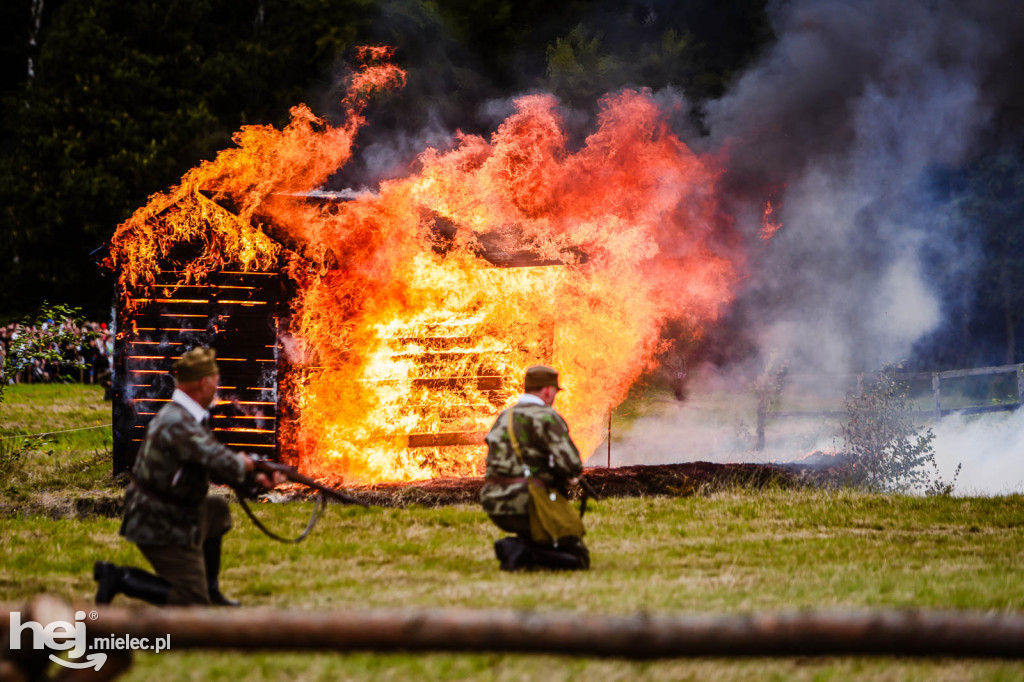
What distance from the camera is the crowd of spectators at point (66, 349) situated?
42.1ft

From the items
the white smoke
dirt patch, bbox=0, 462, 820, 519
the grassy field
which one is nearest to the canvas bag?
the grassy field

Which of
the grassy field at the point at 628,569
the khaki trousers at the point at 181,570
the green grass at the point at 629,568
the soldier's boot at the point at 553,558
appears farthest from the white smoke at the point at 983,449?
the khaki trousers at the point at 181,570

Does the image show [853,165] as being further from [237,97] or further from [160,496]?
[237,97]

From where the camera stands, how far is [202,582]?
585 cm

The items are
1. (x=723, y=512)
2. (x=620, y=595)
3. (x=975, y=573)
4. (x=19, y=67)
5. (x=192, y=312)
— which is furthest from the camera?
(x=19, y=67)

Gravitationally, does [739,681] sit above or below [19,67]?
below

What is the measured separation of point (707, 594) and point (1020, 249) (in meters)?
25.9

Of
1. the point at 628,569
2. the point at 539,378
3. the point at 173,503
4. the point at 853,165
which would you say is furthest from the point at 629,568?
the point at 853,165

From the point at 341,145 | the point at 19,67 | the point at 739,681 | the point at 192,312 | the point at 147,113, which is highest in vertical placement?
the point at 19,67

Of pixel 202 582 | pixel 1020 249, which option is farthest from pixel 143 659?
pixel 1020 249

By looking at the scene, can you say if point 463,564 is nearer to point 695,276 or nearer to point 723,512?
point 723,512

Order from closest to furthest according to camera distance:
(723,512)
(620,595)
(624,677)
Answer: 1. (624,677)
2. (620,595)
3. (723,512)

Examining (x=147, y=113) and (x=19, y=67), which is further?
(x=19, y=67)

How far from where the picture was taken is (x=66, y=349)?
14.9 m
